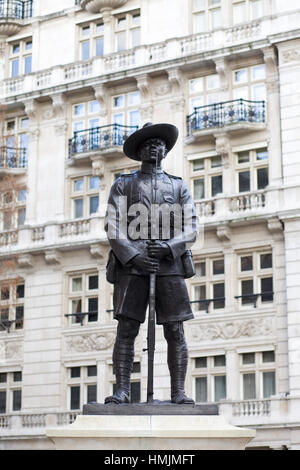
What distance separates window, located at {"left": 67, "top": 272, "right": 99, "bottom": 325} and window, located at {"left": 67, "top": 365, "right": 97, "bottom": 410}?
1.62m

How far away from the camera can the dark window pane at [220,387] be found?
27906 mm

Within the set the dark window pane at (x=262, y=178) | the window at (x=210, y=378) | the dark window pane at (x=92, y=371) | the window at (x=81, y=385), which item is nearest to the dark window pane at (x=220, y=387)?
the window at (x=210, y=378)

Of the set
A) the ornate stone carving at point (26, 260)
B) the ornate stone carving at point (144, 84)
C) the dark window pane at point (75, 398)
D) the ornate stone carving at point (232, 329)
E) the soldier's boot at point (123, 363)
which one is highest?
the ornate stone carving at point (144, 84)

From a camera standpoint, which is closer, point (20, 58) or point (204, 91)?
point (204, 91)

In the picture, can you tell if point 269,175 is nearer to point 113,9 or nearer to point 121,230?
point 113,9

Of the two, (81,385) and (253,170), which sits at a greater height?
(253,170)

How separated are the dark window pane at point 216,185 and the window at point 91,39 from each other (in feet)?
23.3

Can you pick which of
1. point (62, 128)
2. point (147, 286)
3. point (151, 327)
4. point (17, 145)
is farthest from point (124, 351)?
point (17, 145)

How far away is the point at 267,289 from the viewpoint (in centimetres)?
2806

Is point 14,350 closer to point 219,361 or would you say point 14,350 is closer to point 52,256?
point 52,256

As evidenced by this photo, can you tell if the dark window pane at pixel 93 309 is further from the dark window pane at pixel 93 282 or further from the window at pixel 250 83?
the window at pixel 250 83

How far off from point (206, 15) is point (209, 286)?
32.1 ft

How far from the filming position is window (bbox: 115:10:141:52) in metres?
32.9
